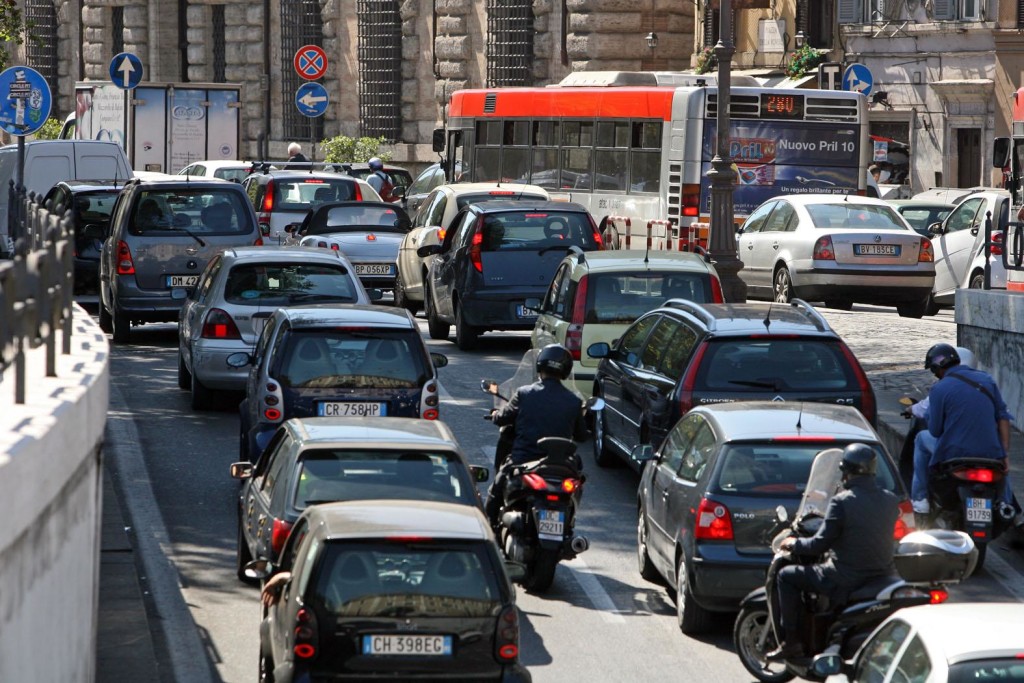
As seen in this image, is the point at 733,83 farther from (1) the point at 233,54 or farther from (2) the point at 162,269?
(1) the point at 233,54

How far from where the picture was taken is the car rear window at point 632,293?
1595 centimetres

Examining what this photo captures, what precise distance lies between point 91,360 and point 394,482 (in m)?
1.54

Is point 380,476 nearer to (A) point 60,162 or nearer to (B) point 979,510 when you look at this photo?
(B) point 979,510

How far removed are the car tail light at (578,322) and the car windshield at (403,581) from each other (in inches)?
316

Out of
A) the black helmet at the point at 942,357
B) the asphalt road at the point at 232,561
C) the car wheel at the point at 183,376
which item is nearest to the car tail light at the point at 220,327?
the asphalt road at the point at 232,561

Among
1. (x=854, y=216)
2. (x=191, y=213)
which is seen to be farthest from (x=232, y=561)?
(x=854, y=216)

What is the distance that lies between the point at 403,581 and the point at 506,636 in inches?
18.8

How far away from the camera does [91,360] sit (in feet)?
29.2

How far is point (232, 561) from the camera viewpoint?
1177 cm

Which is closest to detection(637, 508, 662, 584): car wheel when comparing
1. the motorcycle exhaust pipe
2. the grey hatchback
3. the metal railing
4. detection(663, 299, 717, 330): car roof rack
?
the motorcycle exhaust pipe

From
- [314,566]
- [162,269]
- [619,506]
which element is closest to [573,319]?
[619,506]

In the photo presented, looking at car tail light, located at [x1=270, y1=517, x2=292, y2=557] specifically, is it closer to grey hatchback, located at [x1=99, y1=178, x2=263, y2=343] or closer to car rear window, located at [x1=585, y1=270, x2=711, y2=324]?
car rear window, located at [x1=585, y1=270, x2=711, y2=324]

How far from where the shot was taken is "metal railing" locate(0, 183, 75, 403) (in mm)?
6977

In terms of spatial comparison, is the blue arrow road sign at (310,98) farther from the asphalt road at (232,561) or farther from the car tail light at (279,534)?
the car tail light at (279,534)
